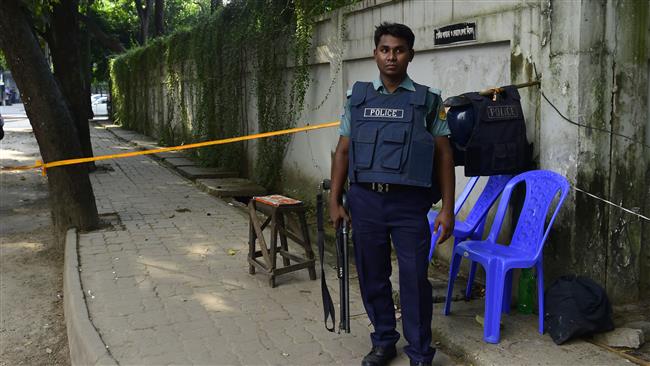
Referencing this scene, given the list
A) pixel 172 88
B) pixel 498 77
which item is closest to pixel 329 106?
pixel 498 77

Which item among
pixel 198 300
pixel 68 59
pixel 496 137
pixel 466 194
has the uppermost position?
pixel 68 59

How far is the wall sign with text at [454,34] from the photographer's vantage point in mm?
4957

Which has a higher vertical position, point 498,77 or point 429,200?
point 498,77

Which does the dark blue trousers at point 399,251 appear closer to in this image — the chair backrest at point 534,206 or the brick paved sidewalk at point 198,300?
the brick paved sidewalk at point 198,300

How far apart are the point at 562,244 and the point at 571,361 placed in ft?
3.04

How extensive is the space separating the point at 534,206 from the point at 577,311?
71 centimetres

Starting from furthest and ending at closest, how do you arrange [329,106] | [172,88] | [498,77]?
[172,88]
[329,106]
[498,77]

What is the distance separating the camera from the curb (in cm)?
386

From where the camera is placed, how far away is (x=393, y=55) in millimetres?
3322

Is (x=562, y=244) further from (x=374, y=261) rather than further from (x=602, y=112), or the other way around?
(x=374, y=261)

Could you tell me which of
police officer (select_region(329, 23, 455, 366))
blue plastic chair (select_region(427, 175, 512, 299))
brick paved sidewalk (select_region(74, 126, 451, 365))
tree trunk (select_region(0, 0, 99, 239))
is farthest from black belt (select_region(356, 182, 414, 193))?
tree trunk (select_region(0, 0, 99, 239))

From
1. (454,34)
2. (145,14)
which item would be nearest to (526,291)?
(454,34)

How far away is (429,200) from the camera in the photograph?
11.3ft

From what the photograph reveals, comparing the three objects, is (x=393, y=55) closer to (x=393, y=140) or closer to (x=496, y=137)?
(x=393, y=140)
